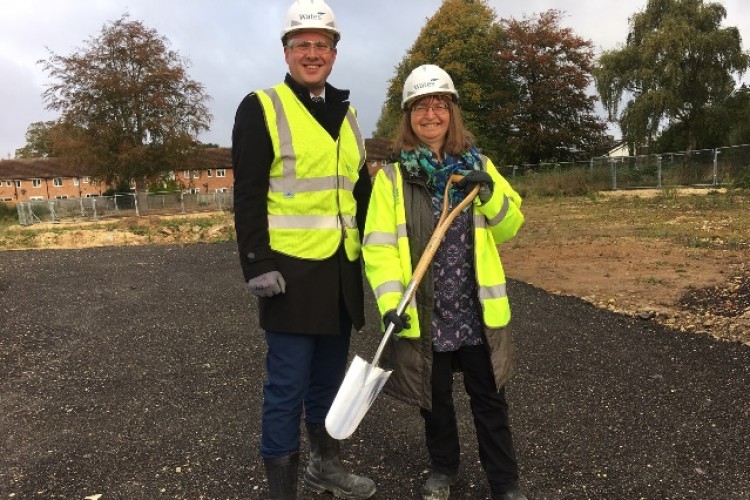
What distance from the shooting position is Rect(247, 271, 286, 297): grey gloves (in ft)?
8.30

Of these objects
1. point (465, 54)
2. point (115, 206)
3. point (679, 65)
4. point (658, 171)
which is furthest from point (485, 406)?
point (465, 54)

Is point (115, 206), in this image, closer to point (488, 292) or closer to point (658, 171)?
point (658, 171)

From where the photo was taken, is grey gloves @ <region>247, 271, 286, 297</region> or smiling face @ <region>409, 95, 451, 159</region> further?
smiling face @ <region>409, 95, 451, 159</region>

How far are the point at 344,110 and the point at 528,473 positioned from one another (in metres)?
2.14

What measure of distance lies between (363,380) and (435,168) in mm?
1047

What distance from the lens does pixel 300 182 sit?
2.66 metres

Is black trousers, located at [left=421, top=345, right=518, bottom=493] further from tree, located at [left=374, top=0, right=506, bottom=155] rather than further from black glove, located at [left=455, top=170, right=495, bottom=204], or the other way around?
tree, located at [left=374, top=0, right=506, bottom=155]

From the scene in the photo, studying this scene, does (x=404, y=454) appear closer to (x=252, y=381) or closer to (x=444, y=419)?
(x=444, y=419)

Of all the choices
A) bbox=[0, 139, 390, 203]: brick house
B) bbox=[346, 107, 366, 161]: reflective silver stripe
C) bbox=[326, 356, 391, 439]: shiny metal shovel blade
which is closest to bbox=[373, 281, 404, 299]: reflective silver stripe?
bbox=[326, 356, 391, 439]: shiny metal shovel blade

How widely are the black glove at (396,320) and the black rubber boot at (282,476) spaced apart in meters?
0.79

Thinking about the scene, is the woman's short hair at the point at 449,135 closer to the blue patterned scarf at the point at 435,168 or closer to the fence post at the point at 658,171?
the blue patterned scarf at the point at 435,168

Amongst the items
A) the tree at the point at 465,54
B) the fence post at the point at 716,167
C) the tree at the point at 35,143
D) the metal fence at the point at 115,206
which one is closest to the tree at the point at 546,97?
the tree at the point at 465,54

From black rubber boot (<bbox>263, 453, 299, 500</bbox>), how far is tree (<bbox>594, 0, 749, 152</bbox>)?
1289 inches

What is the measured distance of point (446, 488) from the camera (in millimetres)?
2934
